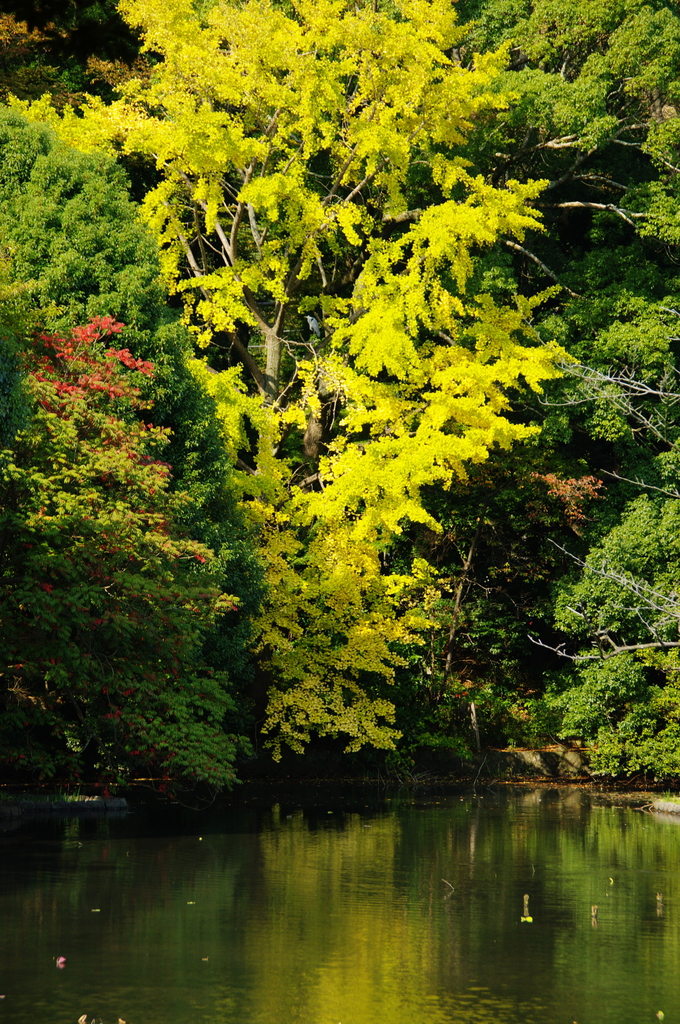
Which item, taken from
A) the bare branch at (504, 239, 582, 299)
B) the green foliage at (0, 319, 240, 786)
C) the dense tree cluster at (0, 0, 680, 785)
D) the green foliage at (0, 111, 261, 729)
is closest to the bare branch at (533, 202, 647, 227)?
the dense tree cluster at (0, 0, 680, 785)

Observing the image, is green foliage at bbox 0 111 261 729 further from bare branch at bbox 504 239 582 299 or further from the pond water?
bare branch at bbox 504 239 582 299

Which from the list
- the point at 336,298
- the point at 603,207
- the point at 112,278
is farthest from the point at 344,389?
the point at 603,207

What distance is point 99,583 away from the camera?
15.9m

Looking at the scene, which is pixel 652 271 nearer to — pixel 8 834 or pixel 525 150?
pixel 525 150

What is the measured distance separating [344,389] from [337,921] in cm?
1231

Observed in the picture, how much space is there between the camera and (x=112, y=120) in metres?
21.9

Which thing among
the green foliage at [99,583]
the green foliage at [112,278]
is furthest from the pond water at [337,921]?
the green foliage at [112,278]

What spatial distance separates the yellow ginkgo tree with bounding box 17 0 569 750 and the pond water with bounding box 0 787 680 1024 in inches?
172

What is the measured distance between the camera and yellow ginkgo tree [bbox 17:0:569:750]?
69.4 ft

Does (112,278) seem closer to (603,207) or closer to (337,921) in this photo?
(337,921)

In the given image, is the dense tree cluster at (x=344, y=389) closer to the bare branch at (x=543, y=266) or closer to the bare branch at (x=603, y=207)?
the bare branch at (x=603, y=207)

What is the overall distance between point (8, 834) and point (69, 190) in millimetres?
9227

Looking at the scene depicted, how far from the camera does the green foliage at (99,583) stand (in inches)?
597

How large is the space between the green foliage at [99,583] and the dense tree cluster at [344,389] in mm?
58
